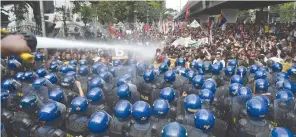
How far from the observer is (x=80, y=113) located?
623cm

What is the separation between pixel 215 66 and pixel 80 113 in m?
4.89

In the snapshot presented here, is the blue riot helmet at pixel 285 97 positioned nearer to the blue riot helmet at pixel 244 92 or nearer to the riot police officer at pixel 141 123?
the blue riot helmet at pixel 244 92

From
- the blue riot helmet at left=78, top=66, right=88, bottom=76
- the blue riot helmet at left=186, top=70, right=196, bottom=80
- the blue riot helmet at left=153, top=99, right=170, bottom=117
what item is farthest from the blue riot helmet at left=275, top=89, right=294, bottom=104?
the blue riot helmet at left=78, top=66, right=88, bottom=76

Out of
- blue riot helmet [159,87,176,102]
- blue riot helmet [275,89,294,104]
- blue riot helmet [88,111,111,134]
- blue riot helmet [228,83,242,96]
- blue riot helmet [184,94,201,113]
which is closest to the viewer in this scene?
blue riot helmet [88,111,111,134]

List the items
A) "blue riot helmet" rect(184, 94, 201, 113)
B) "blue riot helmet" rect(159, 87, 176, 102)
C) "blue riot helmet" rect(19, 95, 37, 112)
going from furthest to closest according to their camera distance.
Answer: "blue riot helmet" rect(159, 87, 176, 102), "blue riot helmet" rect(19, 95, 37, 112), "blue riot helmet" rect(184, 94, 201, 113)

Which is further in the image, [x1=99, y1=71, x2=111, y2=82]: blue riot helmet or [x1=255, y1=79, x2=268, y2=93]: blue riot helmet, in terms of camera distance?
[x1=99, y1=71, x2=111, y2=82]: blue riot helmet

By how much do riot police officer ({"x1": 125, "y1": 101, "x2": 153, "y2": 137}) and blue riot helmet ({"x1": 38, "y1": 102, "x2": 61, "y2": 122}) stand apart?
1417 millimetres

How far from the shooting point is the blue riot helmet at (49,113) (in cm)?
557

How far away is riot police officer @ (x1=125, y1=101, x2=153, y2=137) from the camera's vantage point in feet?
17.7

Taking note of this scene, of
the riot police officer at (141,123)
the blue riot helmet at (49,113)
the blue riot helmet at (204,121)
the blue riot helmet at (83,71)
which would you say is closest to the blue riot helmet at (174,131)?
the blue riot helmet at (204,121)

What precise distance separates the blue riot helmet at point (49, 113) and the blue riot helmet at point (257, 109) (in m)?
3.61

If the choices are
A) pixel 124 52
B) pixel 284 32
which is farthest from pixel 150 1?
pixel 124 52

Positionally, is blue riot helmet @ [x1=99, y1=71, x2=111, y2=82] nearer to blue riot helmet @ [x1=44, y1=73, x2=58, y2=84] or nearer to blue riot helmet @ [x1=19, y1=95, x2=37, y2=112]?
blue riot helmet @ [x1=44, y1=73, x2=58, y2=84]

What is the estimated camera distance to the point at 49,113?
5613 mm
